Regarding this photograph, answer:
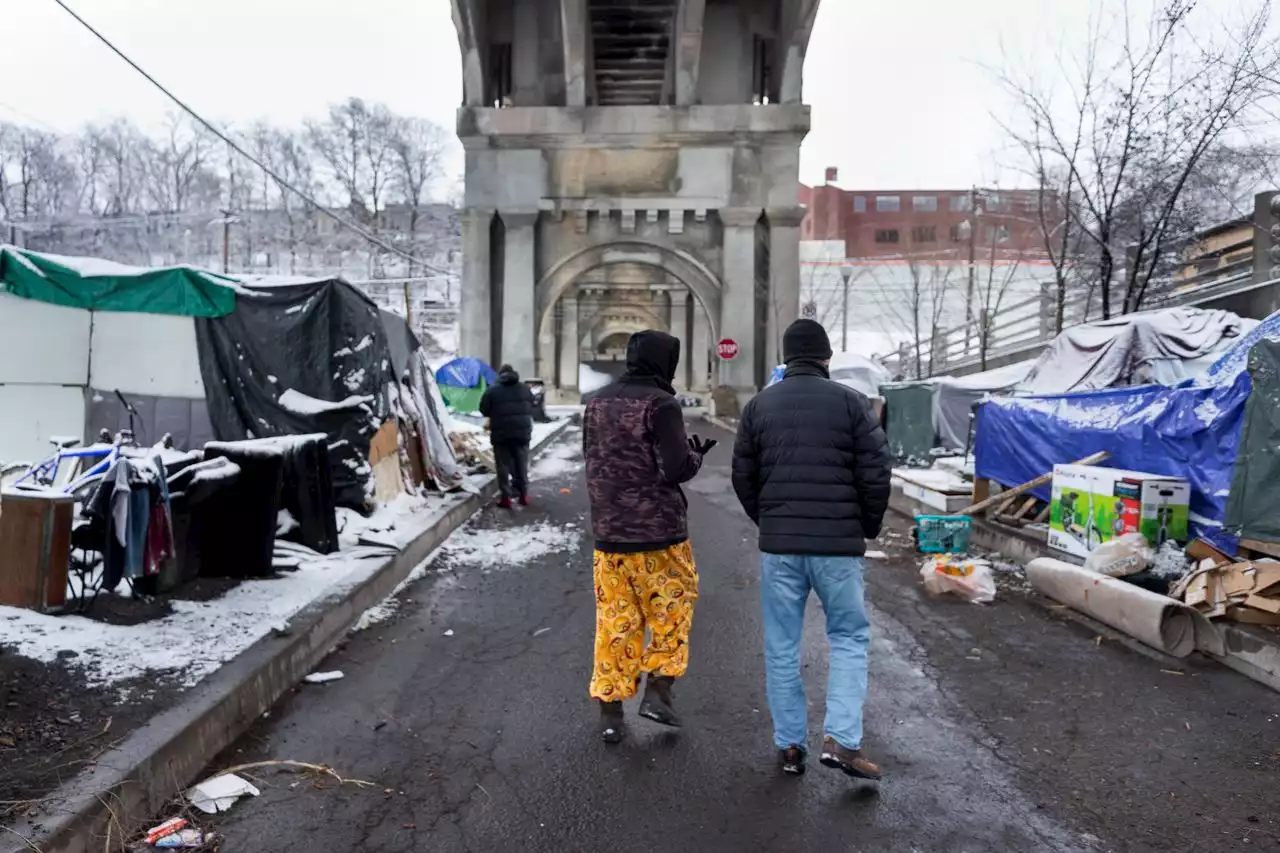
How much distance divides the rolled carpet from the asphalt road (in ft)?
0.60

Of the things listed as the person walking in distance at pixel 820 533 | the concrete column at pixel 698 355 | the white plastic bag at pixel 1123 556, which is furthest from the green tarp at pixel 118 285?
the concrete column at pixel 698 355

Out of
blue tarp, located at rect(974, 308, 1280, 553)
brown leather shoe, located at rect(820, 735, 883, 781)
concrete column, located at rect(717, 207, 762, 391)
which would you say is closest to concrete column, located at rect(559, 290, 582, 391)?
concrete column, located at rect(717, 207, 762, 391)

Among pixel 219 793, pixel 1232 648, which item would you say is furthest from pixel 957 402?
pixel 219 793

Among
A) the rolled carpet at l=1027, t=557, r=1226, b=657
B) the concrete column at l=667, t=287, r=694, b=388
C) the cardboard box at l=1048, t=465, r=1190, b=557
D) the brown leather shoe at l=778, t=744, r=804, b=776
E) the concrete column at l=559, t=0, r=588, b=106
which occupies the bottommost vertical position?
the brown leather shoe at l=778, t=744, r=804, b=776

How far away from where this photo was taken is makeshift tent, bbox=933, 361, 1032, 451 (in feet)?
58.3

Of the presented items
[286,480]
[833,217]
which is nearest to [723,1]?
[286,480]

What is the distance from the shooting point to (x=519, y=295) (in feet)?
95.8

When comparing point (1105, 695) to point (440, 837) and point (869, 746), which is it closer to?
point (869, 746)

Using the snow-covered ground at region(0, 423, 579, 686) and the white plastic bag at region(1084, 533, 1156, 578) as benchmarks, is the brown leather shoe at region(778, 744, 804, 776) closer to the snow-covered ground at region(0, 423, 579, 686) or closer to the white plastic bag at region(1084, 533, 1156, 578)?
the snow-covered ground at region(0, 423, 579, 686)

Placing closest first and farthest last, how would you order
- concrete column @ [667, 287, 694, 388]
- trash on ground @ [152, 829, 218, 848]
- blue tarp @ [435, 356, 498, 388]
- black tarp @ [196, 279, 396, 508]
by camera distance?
trash on ground @ [152, 829, 218, 848], black tarp @ [196, 279, 396, 508], blue tarp @ [435, 356, 498, 388], concrete column @ [667, 287, 694, 388]

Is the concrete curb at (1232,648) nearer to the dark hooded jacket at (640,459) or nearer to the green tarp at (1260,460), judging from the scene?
the green tarp at (1260,460)

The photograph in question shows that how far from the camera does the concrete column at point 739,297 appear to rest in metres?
29.0

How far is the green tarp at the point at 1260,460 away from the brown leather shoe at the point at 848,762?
3674mm

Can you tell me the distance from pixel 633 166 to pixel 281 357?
21.1 m
